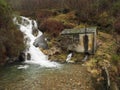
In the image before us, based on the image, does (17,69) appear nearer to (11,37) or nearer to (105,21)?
(11,37)

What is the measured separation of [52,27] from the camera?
40.3 m

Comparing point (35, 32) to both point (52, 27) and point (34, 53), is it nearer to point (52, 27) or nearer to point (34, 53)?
point (52, 27)

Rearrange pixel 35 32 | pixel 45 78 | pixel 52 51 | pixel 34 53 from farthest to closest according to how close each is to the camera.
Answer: pixel 35 32
pixel 34 53
pixel 52 51
pixel 45 78

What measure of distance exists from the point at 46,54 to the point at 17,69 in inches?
305

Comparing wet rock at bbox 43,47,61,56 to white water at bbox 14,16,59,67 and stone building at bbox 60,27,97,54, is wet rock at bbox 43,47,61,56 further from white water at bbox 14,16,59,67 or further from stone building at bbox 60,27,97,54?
stone building at bbox 60,27,97,54

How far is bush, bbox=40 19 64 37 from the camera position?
38784 mm

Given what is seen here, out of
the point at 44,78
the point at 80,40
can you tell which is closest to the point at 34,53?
the point at 80,40

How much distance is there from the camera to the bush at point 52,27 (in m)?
38.8

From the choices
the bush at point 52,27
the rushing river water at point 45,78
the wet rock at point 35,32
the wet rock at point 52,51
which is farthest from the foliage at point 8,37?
the bush at point 52,27

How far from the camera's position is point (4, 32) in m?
25.9

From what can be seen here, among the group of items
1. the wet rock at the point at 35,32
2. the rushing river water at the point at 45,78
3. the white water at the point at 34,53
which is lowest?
the rushing river water at the point at 45,78

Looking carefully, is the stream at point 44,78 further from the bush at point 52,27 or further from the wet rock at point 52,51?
the bush at point 52,27

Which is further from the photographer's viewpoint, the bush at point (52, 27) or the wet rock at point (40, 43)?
the bush at point (52, 27)

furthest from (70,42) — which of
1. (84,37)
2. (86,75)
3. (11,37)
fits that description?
(86,75)
